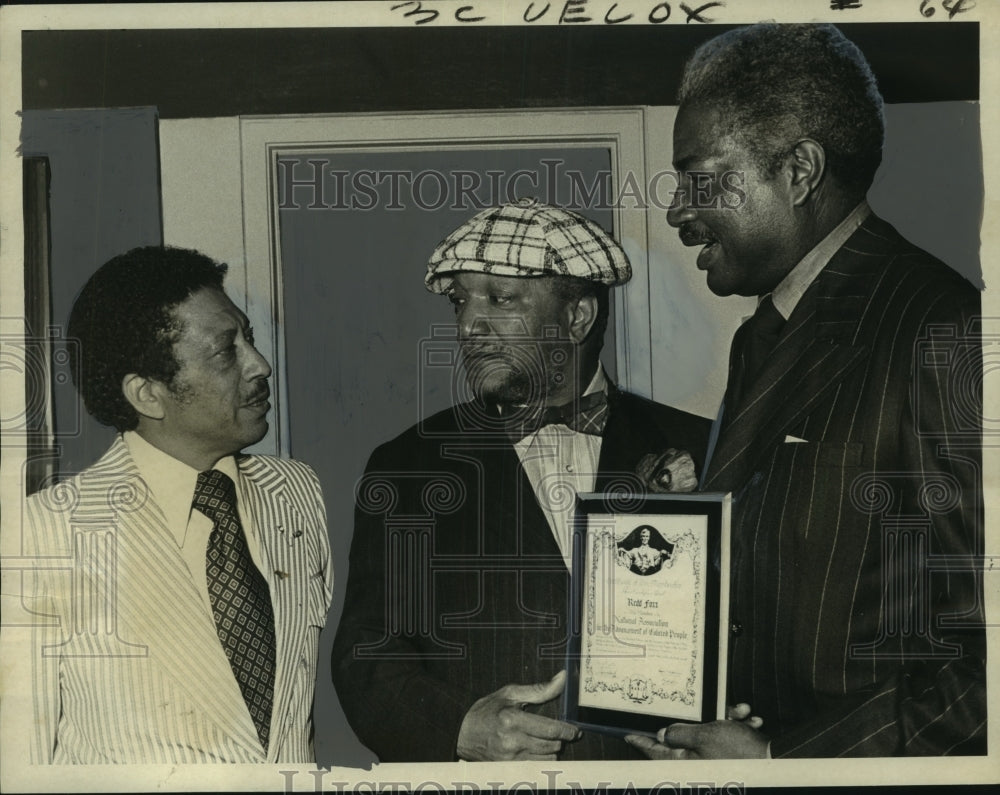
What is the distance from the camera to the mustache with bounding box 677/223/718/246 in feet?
8.03

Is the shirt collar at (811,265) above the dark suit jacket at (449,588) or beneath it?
above

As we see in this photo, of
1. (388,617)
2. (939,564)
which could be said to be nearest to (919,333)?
(939,564)

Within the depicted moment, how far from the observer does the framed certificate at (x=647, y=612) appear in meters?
2.34

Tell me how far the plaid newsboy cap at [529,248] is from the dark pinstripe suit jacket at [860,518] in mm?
389

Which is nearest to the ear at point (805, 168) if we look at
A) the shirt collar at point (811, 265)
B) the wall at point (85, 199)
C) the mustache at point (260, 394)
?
the shirt collar at point (811, 265)

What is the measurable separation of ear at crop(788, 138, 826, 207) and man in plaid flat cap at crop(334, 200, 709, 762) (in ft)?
1.43

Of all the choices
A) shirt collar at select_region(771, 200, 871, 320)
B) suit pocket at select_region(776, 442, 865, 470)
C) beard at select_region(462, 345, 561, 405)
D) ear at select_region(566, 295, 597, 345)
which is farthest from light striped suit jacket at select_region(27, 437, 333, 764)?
shirt collar at select_region(771, 200, 871, 320)

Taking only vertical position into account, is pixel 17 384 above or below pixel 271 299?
below

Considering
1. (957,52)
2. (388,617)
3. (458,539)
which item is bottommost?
(388,617)

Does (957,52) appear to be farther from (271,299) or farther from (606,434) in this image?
(271,299)

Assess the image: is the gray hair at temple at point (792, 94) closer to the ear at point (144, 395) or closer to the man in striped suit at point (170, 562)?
the man in striped suit at point (170, 562)

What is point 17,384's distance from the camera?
8.00 ft

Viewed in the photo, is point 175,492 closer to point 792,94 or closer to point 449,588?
point 449,588

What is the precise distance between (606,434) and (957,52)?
1.18 meters
